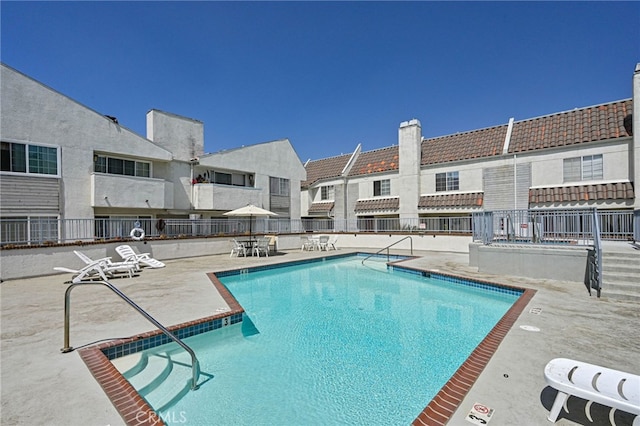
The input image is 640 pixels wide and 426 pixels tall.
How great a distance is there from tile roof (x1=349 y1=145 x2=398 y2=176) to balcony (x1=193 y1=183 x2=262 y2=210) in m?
10.9

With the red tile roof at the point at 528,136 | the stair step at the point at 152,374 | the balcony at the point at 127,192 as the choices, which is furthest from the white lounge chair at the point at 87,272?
the red tile roof at the point at 528,136

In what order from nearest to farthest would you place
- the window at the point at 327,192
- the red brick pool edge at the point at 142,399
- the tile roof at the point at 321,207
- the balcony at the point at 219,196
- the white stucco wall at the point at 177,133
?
1. the red brick pool edge at the point at 142,399
2. the white stucco wall at the point at 177,133
3. the balcony at the point at 219,196
4. the tile roof at the point at 321,207
5. the window at the point at 327,192

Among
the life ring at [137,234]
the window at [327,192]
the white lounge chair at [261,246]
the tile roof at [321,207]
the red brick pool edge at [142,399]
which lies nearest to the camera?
the red brick pool edge at [142,399]

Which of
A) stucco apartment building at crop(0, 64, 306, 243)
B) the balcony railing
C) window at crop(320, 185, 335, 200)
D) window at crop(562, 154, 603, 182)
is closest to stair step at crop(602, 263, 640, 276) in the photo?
the balcony railing

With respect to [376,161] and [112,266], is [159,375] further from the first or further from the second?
[376,161]

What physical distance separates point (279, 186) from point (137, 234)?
1255cm

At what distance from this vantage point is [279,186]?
2506 centimetres

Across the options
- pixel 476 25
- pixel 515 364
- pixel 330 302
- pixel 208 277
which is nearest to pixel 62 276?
pixel 208 277

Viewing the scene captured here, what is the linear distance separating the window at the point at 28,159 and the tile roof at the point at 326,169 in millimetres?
20030

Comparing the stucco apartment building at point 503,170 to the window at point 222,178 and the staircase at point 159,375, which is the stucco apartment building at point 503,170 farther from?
the staircase at point 159,375

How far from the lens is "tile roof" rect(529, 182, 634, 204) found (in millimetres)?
15984

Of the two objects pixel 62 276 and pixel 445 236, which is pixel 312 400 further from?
pixel 445 236

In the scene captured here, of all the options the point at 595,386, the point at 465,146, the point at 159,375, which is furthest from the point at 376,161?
the point at 595,386

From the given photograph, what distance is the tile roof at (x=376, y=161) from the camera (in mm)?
26266
